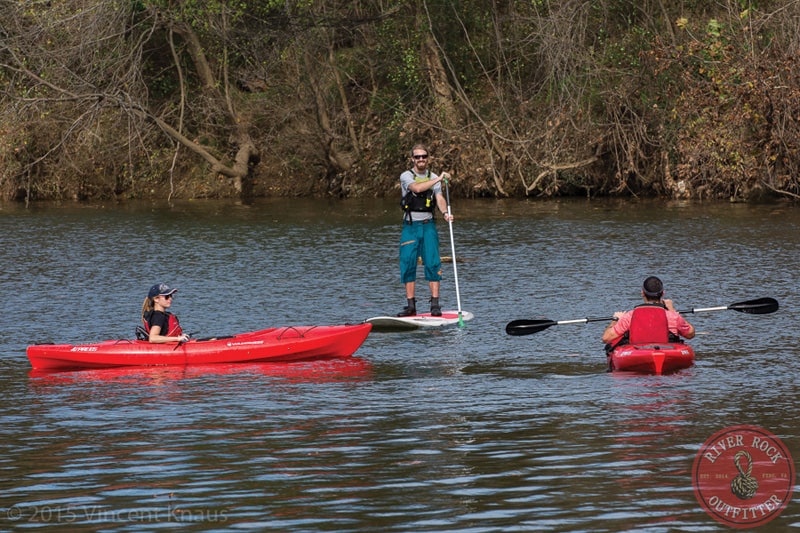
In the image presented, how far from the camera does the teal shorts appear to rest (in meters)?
14.8

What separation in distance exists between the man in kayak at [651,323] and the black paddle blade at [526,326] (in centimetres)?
133

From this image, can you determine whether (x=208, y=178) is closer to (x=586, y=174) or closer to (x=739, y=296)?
(x=586, y=174)

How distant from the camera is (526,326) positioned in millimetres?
12828

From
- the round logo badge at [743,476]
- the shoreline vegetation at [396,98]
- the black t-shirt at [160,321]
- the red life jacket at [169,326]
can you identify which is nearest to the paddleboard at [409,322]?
the red life jacket at [169,326]

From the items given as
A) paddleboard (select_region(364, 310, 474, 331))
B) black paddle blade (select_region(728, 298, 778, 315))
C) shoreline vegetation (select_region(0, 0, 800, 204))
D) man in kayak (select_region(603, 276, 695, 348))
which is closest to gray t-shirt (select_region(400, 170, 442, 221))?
paddleboard (select_region(364, 310, 474, 331))

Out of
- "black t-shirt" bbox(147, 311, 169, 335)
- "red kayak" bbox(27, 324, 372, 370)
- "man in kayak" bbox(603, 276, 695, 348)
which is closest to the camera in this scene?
"man in kayak" bbox(603, 276, 695, 348)

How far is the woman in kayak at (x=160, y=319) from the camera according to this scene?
40.2ft

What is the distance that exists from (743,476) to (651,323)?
11.0 ft

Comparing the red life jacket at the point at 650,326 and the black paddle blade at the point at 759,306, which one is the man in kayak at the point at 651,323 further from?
the black paddle blade at the point at 759,306

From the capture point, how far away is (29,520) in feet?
24.5

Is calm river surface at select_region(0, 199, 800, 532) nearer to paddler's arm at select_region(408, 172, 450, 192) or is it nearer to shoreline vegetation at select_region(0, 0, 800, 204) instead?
paddler's arm at select_region(408, 172, 450, 192)

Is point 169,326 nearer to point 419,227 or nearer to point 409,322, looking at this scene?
point 409,322

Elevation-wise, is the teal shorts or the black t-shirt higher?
the teal shorts

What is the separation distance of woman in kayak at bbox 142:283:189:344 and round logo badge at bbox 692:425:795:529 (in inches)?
215
